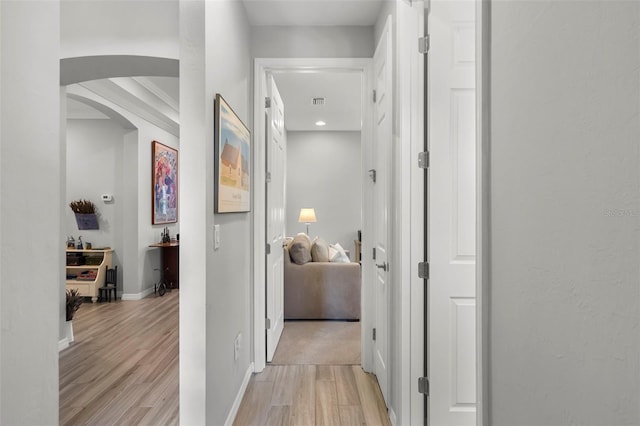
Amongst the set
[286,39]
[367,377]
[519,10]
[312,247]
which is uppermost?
[286,39]

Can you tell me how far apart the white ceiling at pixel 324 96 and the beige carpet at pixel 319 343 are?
245cm

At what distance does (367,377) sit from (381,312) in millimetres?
610

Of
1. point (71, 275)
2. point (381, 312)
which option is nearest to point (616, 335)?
point (381, 312)

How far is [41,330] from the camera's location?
28.1 inches

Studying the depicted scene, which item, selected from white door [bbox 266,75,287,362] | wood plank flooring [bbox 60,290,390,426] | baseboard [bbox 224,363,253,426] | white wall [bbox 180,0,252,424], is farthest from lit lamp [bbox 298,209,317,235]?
white wall [bbox 180,0,252,424]

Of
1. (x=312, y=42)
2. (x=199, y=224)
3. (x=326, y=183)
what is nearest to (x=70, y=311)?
(x=199, y=224)

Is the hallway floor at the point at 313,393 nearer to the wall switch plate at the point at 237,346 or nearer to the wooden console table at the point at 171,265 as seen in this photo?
the wall switch plate at the point at 237,346

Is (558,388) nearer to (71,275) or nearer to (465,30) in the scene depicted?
(465,30)

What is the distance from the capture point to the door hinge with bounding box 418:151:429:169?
181 centimetres

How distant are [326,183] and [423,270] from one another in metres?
5.57

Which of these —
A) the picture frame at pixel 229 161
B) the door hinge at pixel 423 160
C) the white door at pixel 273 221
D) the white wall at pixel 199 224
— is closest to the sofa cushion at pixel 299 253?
the white door at pixel 273 221

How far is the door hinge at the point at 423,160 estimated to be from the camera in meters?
1.81

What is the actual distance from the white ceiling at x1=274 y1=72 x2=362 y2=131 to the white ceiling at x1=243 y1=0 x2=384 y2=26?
0.55 meters

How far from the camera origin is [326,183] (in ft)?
24.0
